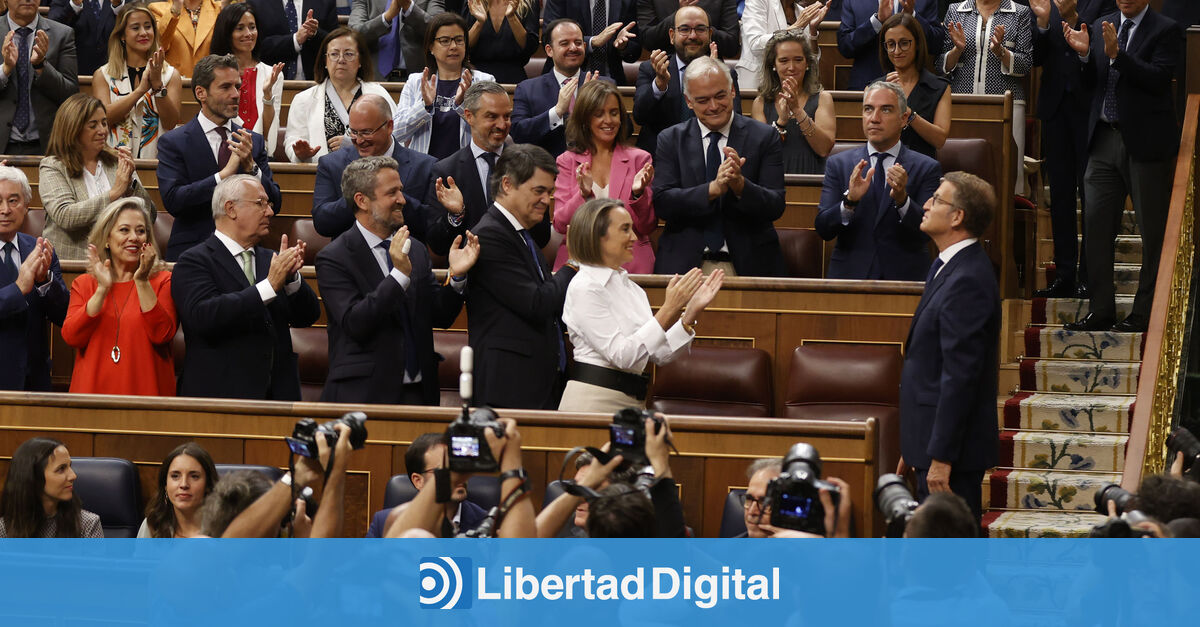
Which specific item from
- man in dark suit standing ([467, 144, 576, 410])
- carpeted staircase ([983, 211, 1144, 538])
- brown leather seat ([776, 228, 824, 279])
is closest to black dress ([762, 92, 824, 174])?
brown leather seat ([776, 228, 824, 279])

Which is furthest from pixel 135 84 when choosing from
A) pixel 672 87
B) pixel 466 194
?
pixel 672 87

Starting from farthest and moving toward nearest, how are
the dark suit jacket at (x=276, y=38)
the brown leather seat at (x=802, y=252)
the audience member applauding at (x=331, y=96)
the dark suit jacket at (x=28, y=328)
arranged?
the dark suit jacket at (x=276, y=38), the audience member applauding at (x=331, y=96), the brown leather seat at (x=802, y=252), the dark suit jacket at (x=28, y=328)

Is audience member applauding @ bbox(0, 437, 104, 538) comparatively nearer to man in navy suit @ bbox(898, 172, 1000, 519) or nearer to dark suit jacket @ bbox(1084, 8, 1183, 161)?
man in navy suit @ bbox(898, 172, 1000, 519)

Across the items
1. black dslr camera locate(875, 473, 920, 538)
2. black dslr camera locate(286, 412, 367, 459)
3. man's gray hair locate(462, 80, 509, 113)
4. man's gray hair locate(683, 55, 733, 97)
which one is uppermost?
man's gray hair locate(683, 55, 733, 97)

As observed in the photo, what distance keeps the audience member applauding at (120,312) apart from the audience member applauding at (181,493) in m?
0.82

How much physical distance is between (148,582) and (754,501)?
1395 millimetres

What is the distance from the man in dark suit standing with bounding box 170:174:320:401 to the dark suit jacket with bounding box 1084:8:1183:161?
10.3 feet

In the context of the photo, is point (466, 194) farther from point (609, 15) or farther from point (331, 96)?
point (609, 15)

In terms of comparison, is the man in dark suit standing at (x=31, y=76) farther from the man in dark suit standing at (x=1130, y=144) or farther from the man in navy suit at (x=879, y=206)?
the man in dark suit standing at (x=1130, y=144)

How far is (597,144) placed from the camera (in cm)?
514

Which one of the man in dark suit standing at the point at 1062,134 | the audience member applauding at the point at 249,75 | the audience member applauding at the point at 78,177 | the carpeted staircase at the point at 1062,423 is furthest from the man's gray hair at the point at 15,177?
the man in dark suit standing at the point at 1062,134

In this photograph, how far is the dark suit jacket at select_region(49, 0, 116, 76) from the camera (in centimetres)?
711

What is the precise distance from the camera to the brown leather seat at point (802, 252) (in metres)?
5.46

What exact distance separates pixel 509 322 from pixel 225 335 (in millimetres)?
818
